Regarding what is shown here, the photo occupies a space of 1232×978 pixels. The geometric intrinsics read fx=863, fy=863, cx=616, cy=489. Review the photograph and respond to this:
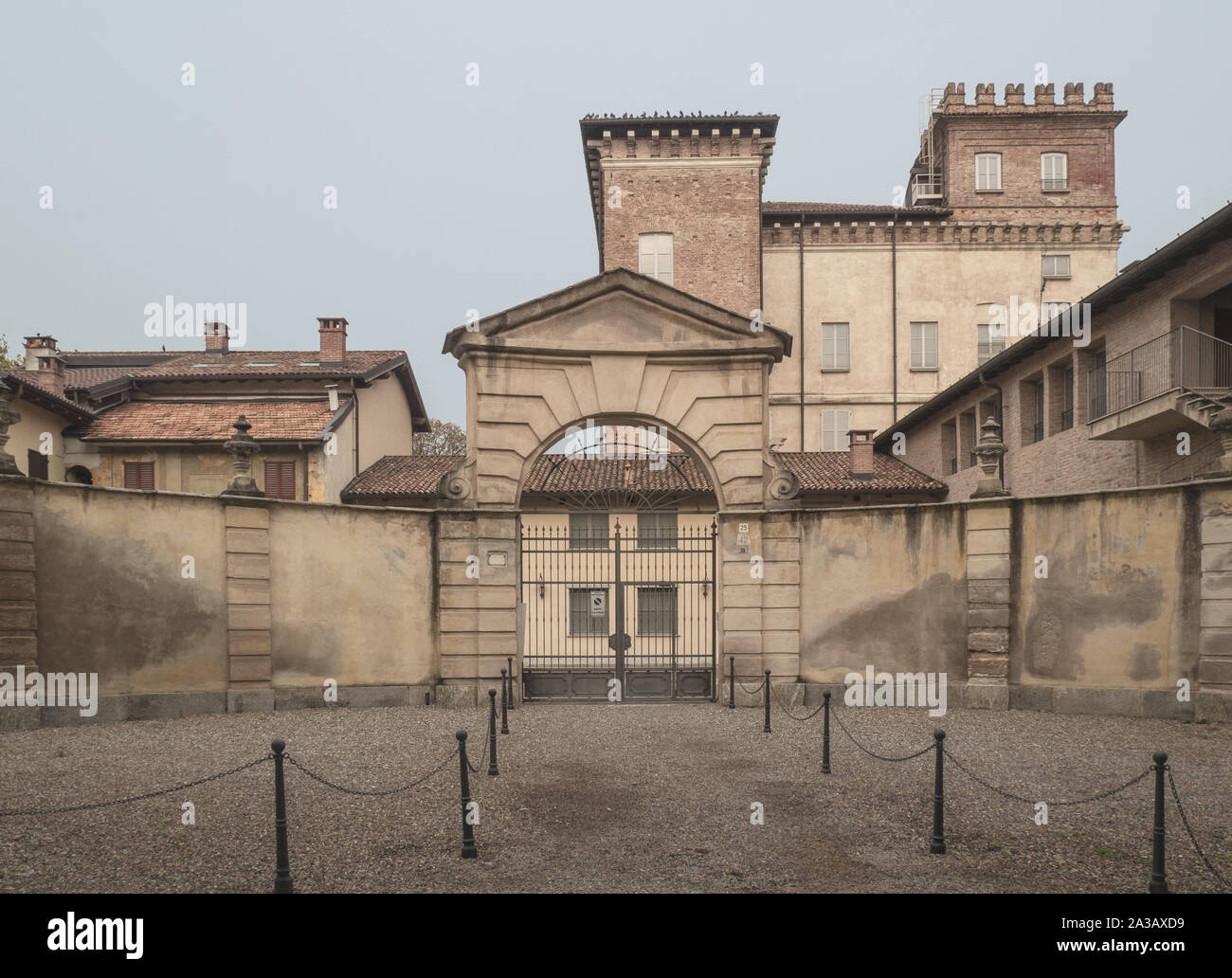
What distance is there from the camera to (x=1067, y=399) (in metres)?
20.5

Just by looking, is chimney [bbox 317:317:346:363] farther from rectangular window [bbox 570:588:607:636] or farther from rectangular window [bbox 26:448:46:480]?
rectangular window [bbox 570:588:607:636]

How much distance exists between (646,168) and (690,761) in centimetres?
2484

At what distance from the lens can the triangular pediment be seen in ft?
46.3

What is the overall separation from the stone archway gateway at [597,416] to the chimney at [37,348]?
2065 cm

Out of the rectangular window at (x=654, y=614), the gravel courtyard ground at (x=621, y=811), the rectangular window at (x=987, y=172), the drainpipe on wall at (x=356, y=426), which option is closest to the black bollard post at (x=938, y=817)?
the gravel courtyard ground at (x=621, y=811)

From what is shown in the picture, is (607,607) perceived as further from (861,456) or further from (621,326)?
(621,326)

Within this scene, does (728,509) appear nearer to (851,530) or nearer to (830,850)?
(851,530)

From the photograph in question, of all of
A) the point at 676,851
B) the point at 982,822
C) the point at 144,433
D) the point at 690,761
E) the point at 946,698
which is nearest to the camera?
the point at 676,851

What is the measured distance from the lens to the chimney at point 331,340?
91.4ft

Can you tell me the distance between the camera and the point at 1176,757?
9.89m

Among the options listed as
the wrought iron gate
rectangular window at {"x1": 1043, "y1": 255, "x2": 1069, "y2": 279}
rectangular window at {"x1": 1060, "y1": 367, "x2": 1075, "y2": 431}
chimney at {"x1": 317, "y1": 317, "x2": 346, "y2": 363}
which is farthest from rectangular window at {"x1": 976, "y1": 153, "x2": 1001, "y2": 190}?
chimney at {"x1": 317, "y1": 317, "x2": 346, "y2": 363}

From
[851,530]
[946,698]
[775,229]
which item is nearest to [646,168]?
[775,229]

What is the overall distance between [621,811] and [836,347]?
1053 inches

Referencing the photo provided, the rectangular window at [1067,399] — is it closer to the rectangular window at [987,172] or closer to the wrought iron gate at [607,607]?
the wrought iron gate at [607,607]
